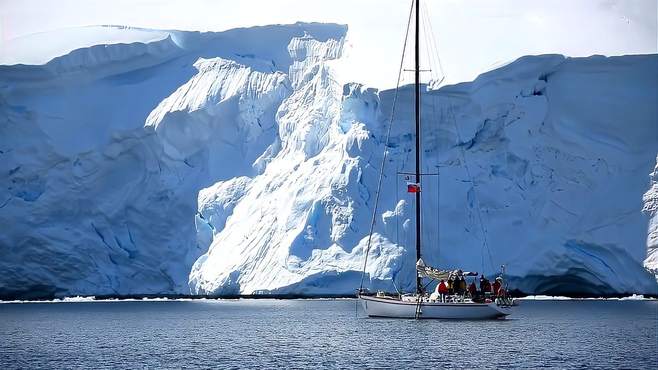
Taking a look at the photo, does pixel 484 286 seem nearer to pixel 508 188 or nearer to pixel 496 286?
pixel 496 286

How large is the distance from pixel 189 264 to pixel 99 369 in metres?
20.5

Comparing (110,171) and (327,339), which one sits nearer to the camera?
(327,339)

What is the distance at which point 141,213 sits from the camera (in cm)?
4422

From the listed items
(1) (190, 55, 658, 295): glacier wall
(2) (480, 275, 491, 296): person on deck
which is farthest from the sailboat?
(1) (190, 55, 658, 295): glacier wall

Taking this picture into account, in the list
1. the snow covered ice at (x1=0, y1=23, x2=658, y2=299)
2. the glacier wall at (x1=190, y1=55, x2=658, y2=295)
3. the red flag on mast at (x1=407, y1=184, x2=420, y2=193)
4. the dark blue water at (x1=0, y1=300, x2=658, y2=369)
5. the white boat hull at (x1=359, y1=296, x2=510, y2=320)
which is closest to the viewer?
the dark blue water at (x1=0, y1=300, x2=658, y2=369)

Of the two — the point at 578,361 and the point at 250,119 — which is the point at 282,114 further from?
the point at 578,361

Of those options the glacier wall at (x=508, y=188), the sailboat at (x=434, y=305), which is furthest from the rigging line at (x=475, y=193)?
the sailboat at (x=434, y=305)

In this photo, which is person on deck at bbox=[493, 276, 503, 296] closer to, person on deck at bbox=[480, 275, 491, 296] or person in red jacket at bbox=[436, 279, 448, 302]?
person on deck at bbox=[480, 275, 491, 296]

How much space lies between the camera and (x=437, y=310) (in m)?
31.1

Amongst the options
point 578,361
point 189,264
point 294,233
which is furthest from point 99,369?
point 189,264

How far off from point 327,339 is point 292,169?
1551cm

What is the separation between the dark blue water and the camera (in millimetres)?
23641

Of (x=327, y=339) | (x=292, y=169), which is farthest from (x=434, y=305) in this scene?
(x=292, y=169)

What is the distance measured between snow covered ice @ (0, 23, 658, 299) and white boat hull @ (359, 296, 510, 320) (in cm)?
590
